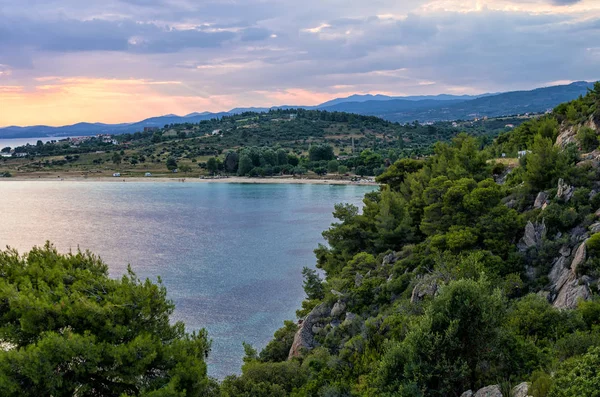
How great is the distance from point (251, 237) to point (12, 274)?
150 feet

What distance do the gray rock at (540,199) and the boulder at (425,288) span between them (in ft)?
26.9

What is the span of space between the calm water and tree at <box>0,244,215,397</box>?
13257 millimetres

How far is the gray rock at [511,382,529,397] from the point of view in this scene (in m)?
11.9

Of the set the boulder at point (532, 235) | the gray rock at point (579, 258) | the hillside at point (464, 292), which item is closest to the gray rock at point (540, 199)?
the hillside at point (464, 292)

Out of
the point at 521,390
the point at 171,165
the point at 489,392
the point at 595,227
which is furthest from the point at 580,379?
the point at 171,165

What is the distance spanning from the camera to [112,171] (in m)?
134

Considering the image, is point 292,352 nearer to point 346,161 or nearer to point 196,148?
point 346,161

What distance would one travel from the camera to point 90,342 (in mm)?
12453

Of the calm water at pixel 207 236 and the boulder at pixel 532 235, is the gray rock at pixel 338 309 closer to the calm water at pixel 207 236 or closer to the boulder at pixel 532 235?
the calm water at pixel 207 236

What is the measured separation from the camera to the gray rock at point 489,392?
39.5ft

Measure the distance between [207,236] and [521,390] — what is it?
5303 centimetres

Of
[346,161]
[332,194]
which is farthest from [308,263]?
[346,161]

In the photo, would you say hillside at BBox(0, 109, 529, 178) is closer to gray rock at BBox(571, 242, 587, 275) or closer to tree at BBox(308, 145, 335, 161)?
tree at BBox(308, 145, 335, 161)

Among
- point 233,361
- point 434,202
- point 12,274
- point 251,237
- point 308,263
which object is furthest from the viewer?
point 251,237
